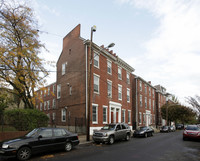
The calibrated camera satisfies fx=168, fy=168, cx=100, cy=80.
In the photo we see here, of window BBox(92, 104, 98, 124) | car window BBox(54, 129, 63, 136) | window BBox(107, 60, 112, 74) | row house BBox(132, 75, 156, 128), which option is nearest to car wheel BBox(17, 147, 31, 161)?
car window BBox(54, 129, 63, 136)

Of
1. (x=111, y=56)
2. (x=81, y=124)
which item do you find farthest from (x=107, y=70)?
(x=81, y=124)

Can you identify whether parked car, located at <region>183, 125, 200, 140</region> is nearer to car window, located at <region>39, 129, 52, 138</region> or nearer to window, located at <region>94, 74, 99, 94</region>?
window, located at <region>94, 74, 99, 94</region>

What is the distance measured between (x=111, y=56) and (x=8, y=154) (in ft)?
66.7

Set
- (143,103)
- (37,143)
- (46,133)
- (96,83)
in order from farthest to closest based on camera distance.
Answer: (143,103) < (96,83) < (46,133) < (37,143)

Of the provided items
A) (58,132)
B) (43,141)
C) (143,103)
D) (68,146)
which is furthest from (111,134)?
(143,103)

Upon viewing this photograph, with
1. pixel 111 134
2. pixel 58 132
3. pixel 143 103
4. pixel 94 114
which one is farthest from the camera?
pixel 143 103

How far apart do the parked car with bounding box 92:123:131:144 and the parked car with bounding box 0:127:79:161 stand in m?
3.09

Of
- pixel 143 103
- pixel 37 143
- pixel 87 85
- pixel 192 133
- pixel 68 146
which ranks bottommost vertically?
pixel 192 133

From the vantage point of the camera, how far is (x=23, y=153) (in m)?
8.19

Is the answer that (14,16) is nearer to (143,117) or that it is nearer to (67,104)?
(67,104)

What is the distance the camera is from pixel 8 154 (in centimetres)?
768

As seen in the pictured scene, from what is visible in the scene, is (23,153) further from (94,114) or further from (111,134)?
(94,114)

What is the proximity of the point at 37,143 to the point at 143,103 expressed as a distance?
3278 cm

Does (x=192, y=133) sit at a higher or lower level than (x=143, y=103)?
lower
